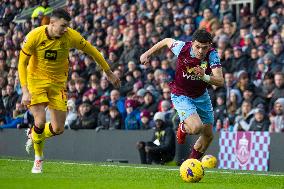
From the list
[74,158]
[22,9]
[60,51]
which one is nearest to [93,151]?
[74,158]

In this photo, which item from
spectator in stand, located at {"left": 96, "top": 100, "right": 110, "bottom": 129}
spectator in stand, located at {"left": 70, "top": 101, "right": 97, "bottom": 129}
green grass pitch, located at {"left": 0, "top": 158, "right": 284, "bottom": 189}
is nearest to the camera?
green grass pitch, located at {"left": 0, "top": 158, "right": 284, "bottom": 189}

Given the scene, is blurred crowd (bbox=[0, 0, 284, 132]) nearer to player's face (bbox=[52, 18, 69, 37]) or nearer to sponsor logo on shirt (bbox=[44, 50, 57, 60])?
sponsor logo on shirt (bbox=[44, 50, 57, 60])

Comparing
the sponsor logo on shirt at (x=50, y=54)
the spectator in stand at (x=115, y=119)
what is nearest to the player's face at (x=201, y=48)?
the sponsor logo on shirt at (x=50, y=54)

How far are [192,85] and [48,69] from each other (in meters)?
2.55

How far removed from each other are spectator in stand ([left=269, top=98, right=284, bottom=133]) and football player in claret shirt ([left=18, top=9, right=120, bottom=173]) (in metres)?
4.61

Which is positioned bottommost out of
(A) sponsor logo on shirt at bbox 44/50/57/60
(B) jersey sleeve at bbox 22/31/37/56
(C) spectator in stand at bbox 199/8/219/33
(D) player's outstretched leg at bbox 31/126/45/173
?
(D) player's outstretched leg at bbox 31/126/45/173

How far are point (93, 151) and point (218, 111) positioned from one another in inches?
166

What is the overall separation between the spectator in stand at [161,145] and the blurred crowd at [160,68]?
0.17 metres

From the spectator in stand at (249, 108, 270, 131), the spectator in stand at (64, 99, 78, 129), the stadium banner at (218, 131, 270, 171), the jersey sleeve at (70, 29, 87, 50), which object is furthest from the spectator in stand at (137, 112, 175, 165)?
the jersey sleeve at (70, 29, 87, 50)

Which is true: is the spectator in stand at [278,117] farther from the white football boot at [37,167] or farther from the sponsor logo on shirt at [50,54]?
the white football boot at [37,167]

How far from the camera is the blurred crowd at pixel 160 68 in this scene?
19672mm

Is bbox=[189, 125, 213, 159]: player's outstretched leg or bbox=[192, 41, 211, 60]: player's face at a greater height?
bbox=[192, 41, 211, 60]: player's face

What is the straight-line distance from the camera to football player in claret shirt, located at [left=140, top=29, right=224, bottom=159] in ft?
47.3

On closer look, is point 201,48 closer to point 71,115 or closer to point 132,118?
point 132,118
